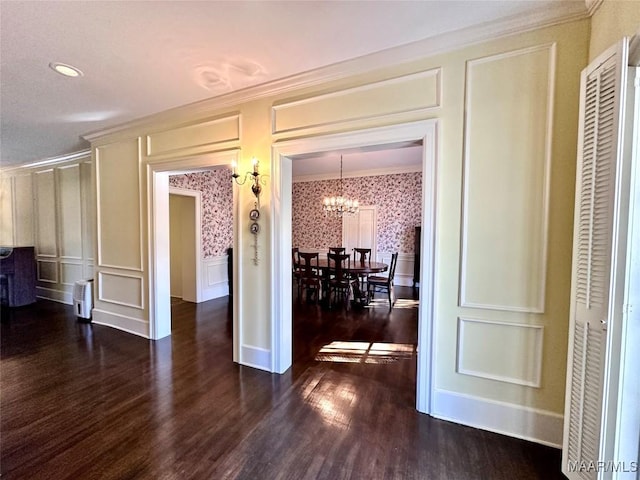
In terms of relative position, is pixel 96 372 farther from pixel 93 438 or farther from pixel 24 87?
pixel 24 87

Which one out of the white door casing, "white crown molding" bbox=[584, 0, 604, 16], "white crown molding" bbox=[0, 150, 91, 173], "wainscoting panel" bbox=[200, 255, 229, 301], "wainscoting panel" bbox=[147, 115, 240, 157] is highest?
"white crown molding" bbox=[584, 0, 604, 16]

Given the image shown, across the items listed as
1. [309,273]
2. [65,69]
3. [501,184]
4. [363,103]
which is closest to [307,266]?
[309,273]

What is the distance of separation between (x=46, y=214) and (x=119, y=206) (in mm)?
3369

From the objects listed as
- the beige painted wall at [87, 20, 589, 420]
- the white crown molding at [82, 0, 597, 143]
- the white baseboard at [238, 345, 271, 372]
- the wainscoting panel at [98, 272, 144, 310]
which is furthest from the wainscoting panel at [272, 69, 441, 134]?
the wainscoting panel at [98, 272, 144, 310]

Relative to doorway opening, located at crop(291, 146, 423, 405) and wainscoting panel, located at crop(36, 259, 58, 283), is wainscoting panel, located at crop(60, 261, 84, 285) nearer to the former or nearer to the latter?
wainscoting panel, located at crop(36, 259, 58, 283)

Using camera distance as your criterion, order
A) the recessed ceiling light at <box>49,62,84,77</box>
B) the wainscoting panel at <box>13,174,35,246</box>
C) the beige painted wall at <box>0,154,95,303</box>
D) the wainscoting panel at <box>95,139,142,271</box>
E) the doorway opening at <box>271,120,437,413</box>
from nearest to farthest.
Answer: the doorway opening at <box>271,120,437,413</box>
the recessed ceiling light at <box>49,62,84,77</box>
the wainscoting panel at <box>95,139,142,271</box>
the beige painted wall at <box>0,154,95,303</box>
the wainscoting panel at <box>13,174,35,246</box>

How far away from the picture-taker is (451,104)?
6.68ft

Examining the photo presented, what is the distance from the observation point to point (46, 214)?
571 cm

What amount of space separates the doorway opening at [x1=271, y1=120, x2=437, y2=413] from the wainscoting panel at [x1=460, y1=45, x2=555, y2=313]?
0.24m

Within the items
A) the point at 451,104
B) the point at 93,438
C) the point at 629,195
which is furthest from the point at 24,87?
the point at 629,195

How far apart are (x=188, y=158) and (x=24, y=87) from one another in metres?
1.51

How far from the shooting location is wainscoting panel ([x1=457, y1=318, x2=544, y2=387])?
1901 millimetres

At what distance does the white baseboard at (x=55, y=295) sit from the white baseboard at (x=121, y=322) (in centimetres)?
186

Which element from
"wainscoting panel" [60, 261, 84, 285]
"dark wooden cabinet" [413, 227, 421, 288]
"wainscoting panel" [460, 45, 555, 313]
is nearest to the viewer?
"wainscoting panel" [460, 45, 555, 313]
